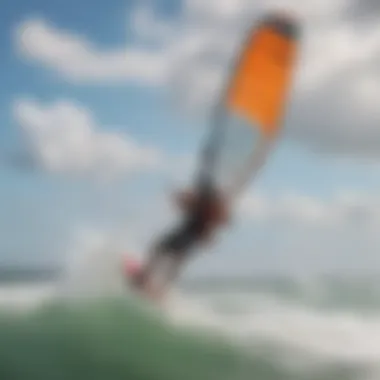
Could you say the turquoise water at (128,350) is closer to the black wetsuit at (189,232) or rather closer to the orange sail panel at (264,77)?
the black wetsuit at (189,232)

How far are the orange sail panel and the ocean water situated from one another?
0.38 m


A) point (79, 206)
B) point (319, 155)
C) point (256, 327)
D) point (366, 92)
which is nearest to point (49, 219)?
point (79, 206)

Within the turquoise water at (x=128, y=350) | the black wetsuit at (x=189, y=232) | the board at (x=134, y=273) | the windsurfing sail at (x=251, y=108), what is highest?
the windsurfing sail at (x=251, y=108)

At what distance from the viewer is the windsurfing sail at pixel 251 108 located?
1679 mm

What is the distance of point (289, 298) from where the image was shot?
165 centimetres

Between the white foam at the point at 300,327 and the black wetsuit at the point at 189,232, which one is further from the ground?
the black wetsuit at the point at 189,232

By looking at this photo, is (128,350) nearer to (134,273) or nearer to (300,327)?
(134,273)

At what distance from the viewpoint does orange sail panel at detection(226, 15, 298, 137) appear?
167 centimetres

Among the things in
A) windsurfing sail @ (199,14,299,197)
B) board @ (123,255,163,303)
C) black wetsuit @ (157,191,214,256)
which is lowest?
board @ (123,255,163,303)

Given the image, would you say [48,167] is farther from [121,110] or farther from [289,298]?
[289,298]

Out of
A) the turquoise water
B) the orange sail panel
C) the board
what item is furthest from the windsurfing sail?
the turquoise water

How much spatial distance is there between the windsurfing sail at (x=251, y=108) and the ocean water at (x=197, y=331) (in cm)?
25

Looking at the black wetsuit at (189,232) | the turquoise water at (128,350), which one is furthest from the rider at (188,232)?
the turquoise water at (128,350)

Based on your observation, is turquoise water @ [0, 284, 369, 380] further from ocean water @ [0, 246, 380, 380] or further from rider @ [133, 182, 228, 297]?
rider @ [133, 182, 228, 297]
